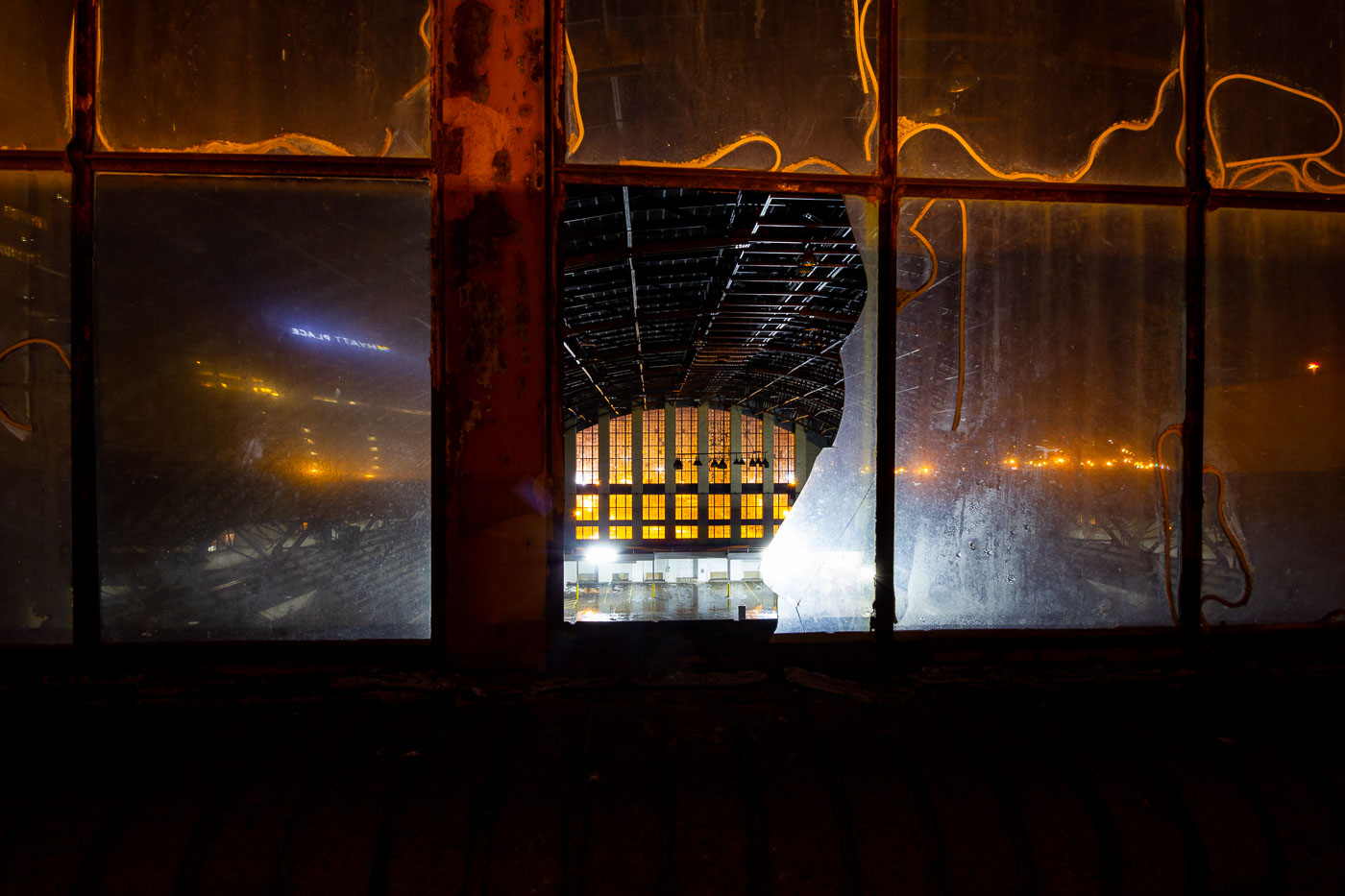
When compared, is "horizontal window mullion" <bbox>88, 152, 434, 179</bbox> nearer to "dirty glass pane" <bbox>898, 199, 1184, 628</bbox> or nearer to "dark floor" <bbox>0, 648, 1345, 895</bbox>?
"dark floor" <bbox>0, 648, 1345, 895</bbox>

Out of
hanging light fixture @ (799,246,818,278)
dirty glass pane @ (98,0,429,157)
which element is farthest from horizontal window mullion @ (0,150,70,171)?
hanging light fixture @ (799,246,818,278)

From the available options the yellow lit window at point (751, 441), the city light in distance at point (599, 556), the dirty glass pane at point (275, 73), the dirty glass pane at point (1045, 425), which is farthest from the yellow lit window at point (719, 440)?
the dirty glass pane at point (275, 73)

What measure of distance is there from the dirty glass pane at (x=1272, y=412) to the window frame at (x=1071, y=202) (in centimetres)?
7

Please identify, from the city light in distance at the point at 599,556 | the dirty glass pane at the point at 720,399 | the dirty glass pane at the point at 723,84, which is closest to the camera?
the dirty glass pane at the point at 723,84

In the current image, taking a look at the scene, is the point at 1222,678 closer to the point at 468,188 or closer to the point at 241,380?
the point at 468,188

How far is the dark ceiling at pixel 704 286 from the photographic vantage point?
23.4 ft

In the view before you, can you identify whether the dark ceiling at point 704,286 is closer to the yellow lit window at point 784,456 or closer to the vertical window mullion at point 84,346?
the vertical window mullion at point 84,346

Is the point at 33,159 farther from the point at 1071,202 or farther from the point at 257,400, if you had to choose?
the point at 1071,202

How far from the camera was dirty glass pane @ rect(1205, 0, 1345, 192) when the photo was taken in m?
2.73

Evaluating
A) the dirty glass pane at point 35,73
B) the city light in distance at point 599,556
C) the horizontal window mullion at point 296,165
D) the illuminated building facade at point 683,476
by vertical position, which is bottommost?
the city light in distance at point 599,556

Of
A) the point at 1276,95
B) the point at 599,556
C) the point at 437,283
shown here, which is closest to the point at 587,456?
the point at 599,556

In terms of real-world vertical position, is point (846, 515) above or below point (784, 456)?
above

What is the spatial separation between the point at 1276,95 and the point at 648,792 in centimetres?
410

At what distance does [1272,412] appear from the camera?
9.09ft
